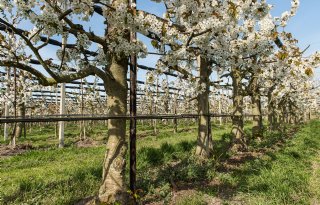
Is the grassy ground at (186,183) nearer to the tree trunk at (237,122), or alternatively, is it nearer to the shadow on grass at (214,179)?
the shadow on grass at (214,179)

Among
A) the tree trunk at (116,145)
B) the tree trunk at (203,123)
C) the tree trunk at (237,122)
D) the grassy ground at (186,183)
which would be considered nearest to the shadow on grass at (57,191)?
the grassy ground at (186,183)

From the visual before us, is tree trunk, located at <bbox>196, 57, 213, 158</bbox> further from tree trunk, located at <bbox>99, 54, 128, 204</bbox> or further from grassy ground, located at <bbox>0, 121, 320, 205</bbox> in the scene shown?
tree trunk, located at <bbox>99, 54, 128, 204</bbox>

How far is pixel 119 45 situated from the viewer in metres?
5.12

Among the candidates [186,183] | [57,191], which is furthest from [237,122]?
[57,191]

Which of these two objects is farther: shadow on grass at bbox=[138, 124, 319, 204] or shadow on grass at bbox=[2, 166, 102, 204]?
shadow on grass at bbox=[138, 124, 319, 204]

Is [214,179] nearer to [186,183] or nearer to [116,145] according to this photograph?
[186,183]

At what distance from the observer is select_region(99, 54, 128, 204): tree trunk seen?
5.64 metres

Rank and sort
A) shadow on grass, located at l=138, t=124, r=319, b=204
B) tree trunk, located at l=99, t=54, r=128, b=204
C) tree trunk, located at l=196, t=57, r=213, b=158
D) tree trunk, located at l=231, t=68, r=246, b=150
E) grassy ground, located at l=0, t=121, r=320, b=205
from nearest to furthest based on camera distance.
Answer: tree trunk, located at l=99, t=54, r=128, b=204
grassy ground, located at l=0, t=121, r=320, b=205
shadow on grass, located at l=138, t=124, r=319, b=204
tree trunk, located at l=196, t=57, r=213, b=158
tree trunk, located at l=231, t=68, r=246, b=150

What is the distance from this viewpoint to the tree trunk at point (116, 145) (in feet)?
18.5

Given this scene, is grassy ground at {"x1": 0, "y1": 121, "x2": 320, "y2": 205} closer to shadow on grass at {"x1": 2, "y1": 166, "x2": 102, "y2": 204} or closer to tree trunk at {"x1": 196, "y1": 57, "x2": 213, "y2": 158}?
shadow on grass at {"x1": 2, "y1": 166, "x2": 102, "y2": 204}

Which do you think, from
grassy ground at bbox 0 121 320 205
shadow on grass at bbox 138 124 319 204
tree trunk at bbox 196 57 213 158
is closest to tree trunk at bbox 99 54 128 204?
grassy ground at bbox 0 121 320 205

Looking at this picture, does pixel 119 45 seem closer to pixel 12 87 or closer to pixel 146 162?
pixel 146 162


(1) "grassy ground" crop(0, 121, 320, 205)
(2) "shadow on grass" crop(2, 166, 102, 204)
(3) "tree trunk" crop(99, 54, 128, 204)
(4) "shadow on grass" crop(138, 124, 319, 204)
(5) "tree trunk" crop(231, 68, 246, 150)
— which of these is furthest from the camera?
(5) "tree trunk" crop(231, 68, 246, 150)

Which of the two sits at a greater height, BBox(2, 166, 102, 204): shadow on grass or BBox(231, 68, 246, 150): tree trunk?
BBox(231, 68, 246, 150): tree trunk
